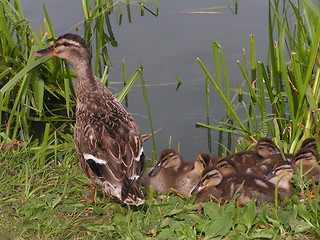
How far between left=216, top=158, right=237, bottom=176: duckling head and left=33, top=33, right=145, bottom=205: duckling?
2.42 feet

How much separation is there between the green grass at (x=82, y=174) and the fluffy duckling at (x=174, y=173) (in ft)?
0.37

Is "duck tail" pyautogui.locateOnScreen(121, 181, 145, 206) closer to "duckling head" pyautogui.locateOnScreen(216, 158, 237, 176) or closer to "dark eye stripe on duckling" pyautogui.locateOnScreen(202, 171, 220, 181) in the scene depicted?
"dark eye stripe on duckling" pyautogui.locateOnScreen(202, 171, 220, 181)

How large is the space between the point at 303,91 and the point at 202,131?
51.4 inches

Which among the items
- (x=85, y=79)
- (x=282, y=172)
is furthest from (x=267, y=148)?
(x=85, y=79)

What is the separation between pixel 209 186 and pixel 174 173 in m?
0.46

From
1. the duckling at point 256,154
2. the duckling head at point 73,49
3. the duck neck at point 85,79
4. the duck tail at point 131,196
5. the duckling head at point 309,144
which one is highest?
the duckling head at point 73,49

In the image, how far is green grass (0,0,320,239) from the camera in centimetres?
427

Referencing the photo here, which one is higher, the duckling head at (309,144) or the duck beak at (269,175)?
the duckling head at (309,144)

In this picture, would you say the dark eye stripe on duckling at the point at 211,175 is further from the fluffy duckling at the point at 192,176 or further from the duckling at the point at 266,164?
the duckling at the point at 266,164

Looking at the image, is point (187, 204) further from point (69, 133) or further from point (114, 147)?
point (69, 133)

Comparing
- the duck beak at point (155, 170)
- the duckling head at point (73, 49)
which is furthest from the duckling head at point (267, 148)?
the duckling head at point (73, 49)

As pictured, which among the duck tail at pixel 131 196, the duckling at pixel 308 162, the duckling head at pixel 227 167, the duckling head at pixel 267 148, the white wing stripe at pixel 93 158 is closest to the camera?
the duck tail at pixel 131 196

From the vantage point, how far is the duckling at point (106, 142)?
4.40 metres

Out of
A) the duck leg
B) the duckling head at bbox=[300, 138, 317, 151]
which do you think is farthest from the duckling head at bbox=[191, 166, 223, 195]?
the duckling head at bbox=[300, 138, 317, 151]
